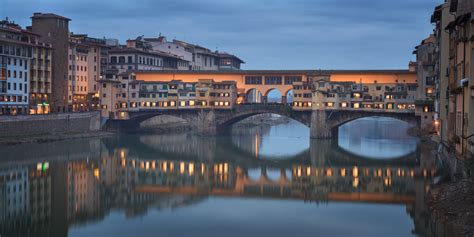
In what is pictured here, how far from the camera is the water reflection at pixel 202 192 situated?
22.8 meters

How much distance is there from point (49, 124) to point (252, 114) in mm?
17833

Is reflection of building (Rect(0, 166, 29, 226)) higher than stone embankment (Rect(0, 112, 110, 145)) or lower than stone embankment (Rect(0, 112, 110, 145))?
lower

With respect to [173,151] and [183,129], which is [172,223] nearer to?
[173,151]

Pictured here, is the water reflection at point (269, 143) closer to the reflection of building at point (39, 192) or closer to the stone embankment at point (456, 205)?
the reflection of building at point (39, 192)

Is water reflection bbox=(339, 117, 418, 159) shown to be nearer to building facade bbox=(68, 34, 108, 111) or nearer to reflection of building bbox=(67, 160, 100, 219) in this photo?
reflection of building bbox=(67, 160, 100, 219)

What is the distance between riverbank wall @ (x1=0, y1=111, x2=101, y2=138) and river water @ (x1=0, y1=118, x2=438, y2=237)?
105 inches

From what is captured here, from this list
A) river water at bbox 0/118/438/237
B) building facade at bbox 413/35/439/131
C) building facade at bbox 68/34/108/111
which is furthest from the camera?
building facade at bbox 68/34/108/111

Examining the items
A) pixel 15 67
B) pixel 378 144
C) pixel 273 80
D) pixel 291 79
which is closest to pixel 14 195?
pixel 15 67

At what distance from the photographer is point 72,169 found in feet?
118

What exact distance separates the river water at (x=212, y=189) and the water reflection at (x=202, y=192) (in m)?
0.04

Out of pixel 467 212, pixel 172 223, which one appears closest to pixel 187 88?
pixel 172 223

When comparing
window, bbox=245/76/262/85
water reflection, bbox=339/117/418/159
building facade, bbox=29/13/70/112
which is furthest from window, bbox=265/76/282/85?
building facade, bbox=29/13/70/112

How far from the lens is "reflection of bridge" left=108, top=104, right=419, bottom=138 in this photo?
56.5 meters

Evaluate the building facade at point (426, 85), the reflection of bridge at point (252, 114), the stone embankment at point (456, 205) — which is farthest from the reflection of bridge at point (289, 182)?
the reflection of bridge at point (252, 114)
